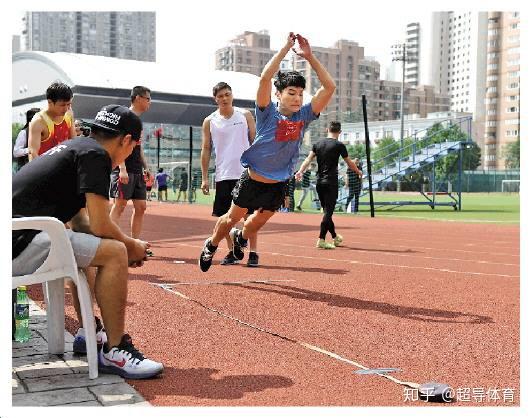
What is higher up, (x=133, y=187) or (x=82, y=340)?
(x=133, y=187)

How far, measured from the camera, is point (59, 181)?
3.73 metres

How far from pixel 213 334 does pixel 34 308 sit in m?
1.62

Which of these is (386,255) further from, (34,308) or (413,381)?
(413,381)

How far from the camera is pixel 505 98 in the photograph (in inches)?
4727

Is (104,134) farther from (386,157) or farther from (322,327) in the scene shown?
(386,157)

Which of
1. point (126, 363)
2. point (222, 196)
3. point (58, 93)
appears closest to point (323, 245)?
point (222, 196)

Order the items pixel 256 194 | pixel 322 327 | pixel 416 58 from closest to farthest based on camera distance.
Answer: pixel 322 327 < pixel 256 194 < pixel 416 58

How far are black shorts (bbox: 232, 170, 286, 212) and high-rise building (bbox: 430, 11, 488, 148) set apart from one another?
4989 inches

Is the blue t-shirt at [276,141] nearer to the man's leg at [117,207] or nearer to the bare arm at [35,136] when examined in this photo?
the bare arm at [35,136]

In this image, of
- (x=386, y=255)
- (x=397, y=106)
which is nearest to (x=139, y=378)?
(x=386, y=255)

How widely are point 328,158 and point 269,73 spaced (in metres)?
4.86

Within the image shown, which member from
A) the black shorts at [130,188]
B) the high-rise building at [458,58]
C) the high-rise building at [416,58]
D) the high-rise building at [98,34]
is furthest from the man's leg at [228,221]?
the high-rise building at [416,58]

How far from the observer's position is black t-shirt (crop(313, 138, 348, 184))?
431 inches

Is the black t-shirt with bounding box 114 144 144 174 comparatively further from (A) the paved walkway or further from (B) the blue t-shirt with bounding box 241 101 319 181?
(A) the paved walkway
